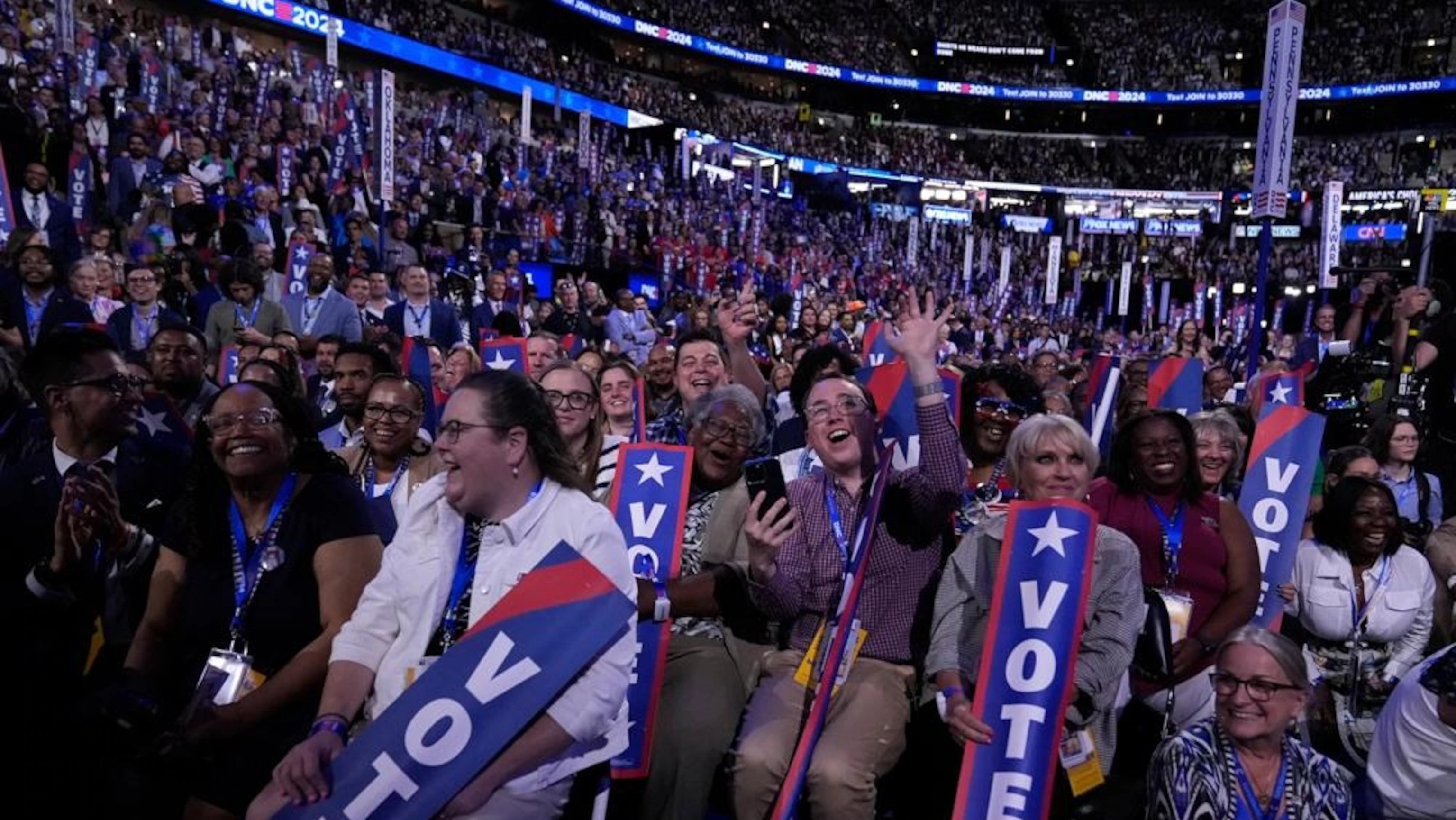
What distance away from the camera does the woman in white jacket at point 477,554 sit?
2.35 metres

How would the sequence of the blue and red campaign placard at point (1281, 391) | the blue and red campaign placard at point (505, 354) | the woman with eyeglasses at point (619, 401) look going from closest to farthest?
the woman with eyeglasses at point (619, 401)
the blue and red campaign placard at point (505, 354)
the blue and red campaign placard at point (1281, 391)

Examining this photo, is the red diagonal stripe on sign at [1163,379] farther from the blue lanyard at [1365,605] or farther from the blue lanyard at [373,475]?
the blue lanyard at [373,475]

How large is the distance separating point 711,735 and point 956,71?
50381 mm

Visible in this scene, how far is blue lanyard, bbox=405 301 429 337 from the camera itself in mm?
8086

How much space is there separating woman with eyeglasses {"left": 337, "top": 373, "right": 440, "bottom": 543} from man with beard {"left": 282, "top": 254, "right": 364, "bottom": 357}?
3763 mm

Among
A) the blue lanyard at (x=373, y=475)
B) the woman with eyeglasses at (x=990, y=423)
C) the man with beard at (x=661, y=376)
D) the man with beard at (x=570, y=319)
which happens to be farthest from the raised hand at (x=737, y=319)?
the man with beard at (x=570, y=319)

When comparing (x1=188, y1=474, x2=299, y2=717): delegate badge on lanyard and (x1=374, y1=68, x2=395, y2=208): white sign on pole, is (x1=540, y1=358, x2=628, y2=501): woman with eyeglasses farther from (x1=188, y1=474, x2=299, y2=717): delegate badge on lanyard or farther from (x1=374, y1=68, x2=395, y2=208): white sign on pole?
(x1=374, y1=68, x2=395, y2=208): white sign on pole

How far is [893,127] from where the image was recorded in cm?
4909

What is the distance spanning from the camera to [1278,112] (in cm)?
837

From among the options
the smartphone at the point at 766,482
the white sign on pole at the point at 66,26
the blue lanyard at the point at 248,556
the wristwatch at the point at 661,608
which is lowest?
the wristwatch at the point at 661,608

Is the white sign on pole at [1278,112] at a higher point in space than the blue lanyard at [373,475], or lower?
higher

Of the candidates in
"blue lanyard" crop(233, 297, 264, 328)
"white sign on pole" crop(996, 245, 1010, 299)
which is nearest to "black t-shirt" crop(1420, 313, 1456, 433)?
"blue lanyard" crop(233, 297, 264, 328)

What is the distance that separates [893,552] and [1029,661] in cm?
71

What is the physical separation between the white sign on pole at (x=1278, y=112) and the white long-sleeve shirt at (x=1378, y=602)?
4.85 meters
